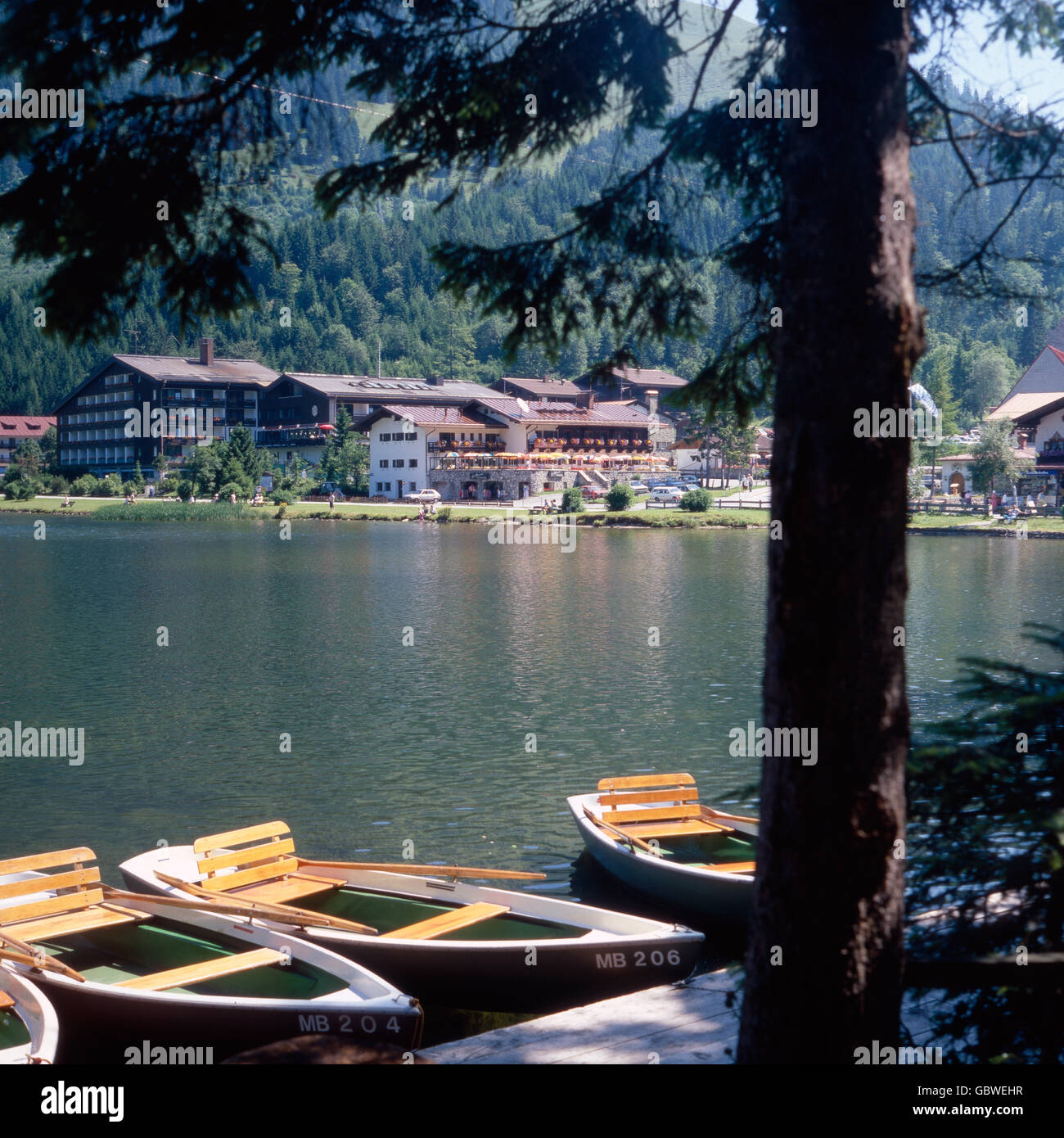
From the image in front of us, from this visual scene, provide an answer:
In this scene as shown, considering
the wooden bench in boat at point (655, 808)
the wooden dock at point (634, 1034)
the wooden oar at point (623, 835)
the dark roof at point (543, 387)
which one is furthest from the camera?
the dark roof at point (543, 387)

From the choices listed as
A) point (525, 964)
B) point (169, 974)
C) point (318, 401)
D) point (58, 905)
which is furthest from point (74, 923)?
point (318, 401)

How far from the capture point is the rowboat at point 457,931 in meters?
8.27

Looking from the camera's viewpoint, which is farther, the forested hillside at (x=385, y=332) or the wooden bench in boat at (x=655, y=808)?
the forested hillside at (x=385, y=332)

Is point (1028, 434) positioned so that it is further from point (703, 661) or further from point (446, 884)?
point (446, 884)

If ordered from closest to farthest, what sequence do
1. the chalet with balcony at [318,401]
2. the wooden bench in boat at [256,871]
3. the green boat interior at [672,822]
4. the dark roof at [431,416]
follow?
the wooden bench in boat at [256,871]
the green boat interior at [672,822]
the dark roof at [431,416]
the chalet with balcony at [318,401]

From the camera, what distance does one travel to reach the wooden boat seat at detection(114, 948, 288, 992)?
7.40 m

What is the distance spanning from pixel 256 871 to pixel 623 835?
3392 millimetres

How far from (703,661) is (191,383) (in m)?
97.1

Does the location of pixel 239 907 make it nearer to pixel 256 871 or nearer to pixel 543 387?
pixel 256 871

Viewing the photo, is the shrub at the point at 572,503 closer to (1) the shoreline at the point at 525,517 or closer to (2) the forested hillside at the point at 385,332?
(1) the shoreline at the point at 525,517

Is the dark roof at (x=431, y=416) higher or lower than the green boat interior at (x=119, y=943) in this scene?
higher

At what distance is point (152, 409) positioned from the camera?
361ft

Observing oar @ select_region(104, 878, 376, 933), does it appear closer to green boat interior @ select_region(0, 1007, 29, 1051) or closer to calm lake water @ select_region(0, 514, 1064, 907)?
green boat interior @ select_region(0, 1007, 29, 1051)

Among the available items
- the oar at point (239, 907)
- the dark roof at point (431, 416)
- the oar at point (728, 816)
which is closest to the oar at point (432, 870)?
the oar at point (239, 907)
